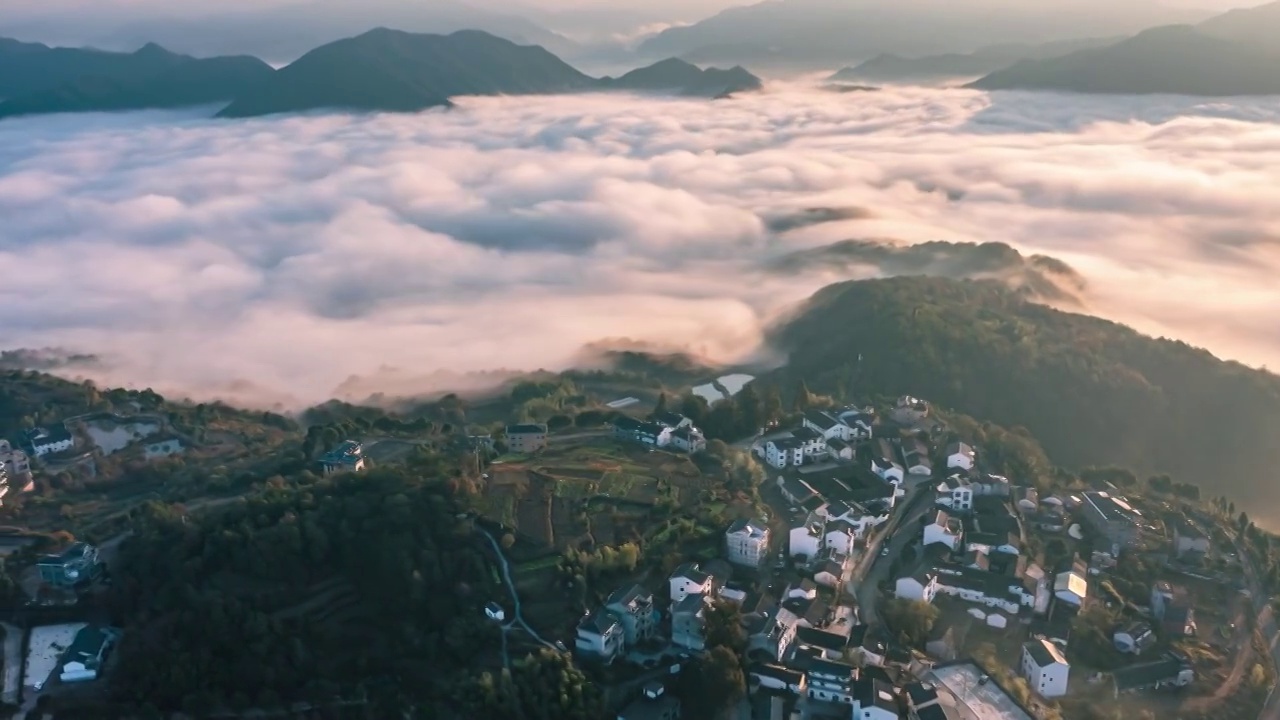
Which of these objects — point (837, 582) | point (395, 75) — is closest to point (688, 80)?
point (395, 75)

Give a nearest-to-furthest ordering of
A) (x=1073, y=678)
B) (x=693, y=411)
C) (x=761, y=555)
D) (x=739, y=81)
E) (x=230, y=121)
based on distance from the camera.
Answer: (x=1073, y=678) < (x=761, y=555) < (x=693, y=411) < (x=230, y=121) < (x=739, y=81)

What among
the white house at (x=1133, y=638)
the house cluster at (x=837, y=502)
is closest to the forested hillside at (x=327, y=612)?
the house cluster at (x=837, y=502)

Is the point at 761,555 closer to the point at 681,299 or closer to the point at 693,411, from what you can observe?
the point at 693,411

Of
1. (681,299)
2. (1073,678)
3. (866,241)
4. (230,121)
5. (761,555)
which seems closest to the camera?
(1073,678)

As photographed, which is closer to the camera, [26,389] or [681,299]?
[26,389]

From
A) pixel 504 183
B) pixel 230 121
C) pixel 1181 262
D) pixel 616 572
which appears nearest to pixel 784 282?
pixel 1181 262

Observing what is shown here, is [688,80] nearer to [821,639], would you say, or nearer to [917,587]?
[917,587]

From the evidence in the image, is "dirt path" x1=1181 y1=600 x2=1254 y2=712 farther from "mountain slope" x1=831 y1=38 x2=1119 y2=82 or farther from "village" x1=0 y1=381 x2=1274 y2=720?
"mountain slope" x1=831 y1=38 x2=1119 y2=82
